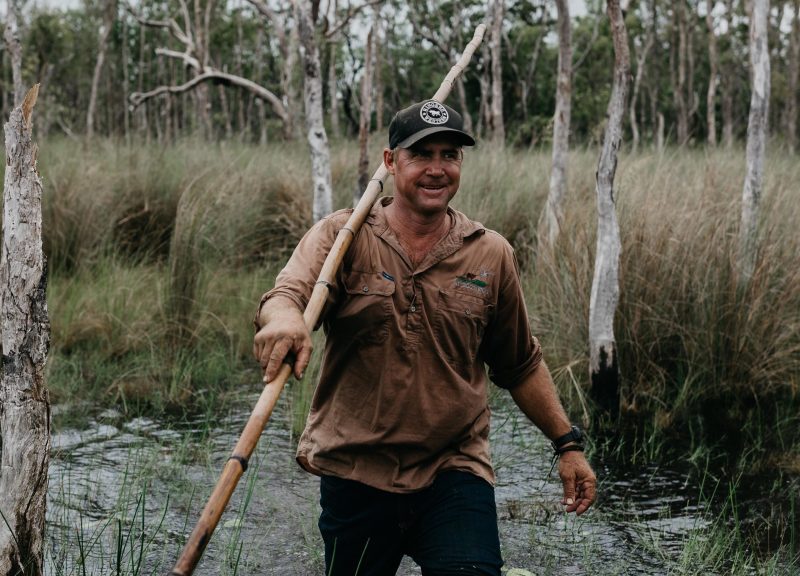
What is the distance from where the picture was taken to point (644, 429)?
620 centimetres

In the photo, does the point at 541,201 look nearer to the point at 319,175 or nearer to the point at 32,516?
the point at 319,175

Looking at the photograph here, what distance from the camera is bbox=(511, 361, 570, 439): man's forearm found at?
315 centimetres

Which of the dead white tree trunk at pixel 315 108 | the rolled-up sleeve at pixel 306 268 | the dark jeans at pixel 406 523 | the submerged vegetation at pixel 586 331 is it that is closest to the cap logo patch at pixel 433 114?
the rolled-up sleeve at pixel 306 268

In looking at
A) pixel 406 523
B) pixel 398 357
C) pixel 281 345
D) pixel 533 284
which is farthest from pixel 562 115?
pixel 281 345

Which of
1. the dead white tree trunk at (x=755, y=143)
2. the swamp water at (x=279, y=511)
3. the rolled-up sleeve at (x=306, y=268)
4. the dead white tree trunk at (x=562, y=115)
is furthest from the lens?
the dead white tree trunk at (x=562, y=115)

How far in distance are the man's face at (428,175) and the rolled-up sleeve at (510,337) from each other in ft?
1.00

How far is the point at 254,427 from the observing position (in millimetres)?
2055

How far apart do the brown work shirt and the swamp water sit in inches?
40.2

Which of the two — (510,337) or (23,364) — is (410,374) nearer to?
(510,337)

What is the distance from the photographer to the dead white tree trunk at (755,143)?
21.1 feet

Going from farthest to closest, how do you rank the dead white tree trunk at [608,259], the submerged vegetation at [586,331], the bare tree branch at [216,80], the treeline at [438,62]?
the treeline at [438,62] < the bare tree branch at [216,80] < the dead white tree trunk at [608,259] < the submerged vegetation at [586,331]

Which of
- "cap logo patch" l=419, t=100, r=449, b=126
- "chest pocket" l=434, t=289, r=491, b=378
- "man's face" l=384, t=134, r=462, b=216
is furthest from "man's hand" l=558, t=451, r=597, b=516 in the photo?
"cap logo patch" l=419, t=100, r=449, b=126

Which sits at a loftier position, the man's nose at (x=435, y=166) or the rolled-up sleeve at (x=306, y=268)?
the man's nose at (x=435, y=166)

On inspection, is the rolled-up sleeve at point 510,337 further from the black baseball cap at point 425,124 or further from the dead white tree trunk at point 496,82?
the dead white tree trunk at point 496,82
